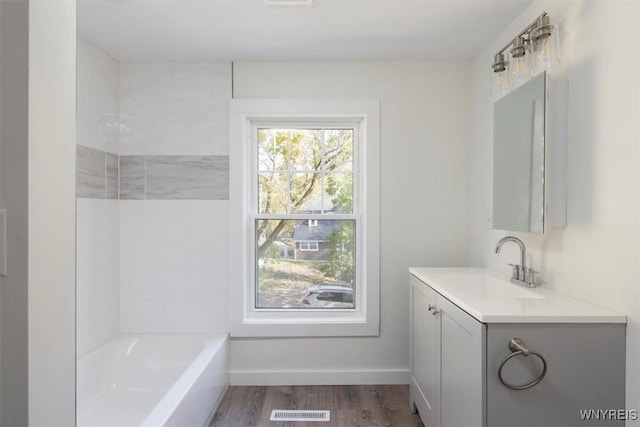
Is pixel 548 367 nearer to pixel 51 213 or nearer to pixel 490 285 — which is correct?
pixel 490 285

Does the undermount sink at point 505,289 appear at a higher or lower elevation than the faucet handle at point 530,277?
lower

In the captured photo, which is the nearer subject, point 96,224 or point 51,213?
point 51,213

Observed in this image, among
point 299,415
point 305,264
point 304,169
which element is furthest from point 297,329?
point 304,169

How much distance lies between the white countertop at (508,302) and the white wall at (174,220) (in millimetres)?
1507

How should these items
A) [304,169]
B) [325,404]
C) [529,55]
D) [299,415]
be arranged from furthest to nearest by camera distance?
[304,169] → [325,404] → [299,415] → [529,55]

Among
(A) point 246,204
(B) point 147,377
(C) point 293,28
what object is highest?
(C) point 293,28

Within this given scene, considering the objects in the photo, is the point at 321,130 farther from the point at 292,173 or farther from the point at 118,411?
the point at 118,411

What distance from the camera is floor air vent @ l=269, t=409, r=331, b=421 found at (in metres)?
2.43

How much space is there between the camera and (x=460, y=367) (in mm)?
1663

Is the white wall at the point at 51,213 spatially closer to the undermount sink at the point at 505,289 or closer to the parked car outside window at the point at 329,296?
the undermount sink at the point at 505,289

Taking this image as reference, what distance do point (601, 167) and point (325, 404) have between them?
2043 millimetres

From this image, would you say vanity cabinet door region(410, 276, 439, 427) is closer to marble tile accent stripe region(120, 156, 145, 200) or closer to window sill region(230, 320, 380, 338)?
window sill region(230, 320, 380, 338)

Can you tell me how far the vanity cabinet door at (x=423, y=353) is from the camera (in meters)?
2.10

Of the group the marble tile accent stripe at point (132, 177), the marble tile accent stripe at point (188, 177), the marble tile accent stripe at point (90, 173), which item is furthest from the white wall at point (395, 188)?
the marble tile accent stripe at point (90, 173)
